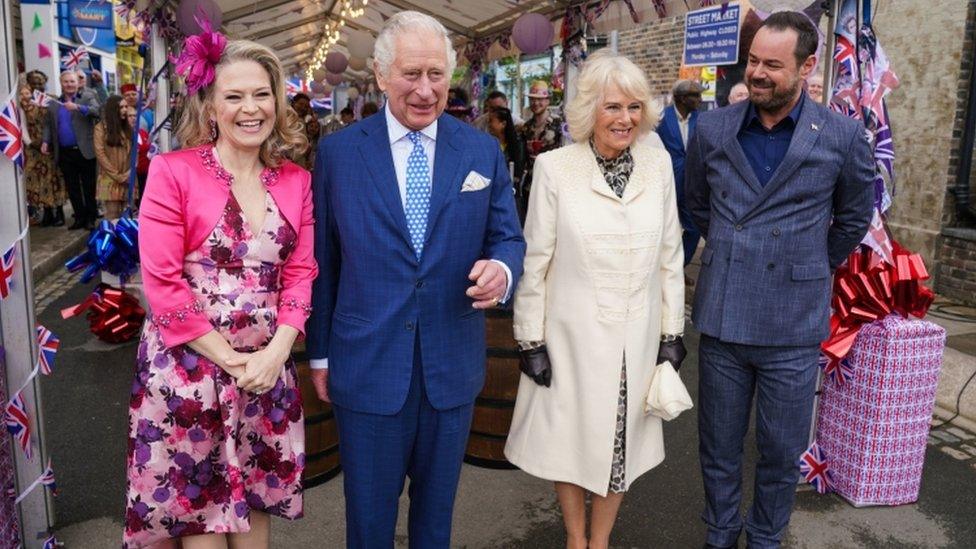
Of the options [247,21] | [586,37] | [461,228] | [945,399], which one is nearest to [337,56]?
[247,21]

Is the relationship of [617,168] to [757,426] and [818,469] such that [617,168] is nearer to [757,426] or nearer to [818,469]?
[757,426]

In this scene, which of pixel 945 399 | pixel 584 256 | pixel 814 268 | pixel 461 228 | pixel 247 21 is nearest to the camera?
pixel 461 228

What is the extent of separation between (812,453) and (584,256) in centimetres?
187

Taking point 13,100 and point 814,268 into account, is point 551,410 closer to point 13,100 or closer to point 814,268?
point 814,268

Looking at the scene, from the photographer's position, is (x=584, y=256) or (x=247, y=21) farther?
(x=247, y=21)

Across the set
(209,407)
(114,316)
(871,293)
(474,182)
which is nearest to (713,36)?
(871,293)

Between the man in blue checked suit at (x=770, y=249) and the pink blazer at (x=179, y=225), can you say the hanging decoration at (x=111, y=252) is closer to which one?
the pink blazer at (x=179, y=225)

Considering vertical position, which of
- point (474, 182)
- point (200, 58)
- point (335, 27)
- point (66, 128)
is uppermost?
point (335, 27)

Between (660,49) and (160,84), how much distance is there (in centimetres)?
1076

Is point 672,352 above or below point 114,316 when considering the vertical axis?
above

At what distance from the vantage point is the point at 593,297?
245cm

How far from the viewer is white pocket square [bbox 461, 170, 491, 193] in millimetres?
2092

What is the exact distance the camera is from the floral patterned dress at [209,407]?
6.37ft

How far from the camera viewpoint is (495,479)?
3625mm
